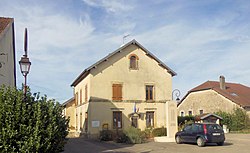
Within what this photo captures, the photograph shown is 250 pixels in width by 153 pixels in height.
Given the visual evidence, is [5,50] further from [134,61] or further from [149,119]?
[149,119]

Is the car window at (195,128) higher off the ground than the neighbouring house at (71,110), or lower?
lower

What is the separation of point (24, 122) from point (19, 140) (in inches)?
19.6

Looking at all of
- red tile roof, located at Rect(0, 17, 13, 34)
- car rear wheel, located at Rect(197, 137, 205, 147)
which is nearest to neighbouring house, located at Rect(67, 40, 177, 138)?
car rear wheel, located at Rect(197, 137, 205, 147)

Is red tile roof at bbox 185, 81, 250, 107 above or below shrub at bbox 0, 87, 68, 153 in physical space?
above

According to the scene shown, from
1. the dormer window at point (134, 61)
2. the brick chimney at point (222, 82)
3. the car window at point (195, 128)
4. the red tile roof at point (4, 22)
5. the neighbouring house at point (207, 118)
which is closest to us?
the red tile roof at point (4, 22)

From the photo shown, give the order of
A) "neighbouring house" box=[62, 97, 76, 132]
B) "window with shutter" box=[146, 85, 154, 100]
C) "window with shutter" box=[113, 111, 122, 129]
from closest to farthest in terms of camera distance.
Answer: "window with shutter" box=[113, 111, 122, 129] → "window with shutter" box=[146, 85, 154, 100] → "neighbouring house" box=[62, 97, 76, 132]

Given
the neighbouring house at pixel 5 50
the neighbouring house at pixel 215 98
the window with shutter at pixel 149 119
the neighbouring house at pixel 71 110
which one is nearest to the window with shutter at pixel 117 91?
the window with shutter at pixel 149 119

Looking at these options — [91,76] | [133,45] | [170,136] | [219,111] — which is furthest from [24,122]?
[219,111]

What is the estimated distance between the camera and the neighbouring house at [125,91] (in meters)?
30.9

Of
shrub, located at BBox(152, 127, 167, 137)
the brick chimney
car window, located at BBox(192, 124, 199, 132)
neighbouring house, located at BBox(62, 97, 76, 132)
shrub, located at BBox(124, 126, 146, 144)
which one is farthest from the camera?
the brick chimney

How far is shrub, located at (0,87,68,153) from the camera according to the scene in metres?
8.76

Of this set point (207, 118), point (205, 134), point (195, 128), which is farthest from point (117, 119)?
point (205, 134)

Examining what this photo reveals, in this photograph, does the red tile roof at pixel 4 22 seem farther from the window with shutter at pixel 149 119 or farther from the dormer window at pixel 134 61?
the window with shutter at pixel 149 119

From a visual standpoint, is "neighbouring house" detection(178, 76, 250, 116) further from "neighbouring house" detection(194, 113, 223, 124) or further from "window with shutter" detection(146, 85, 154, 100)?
"window with shutter" detection(146, 85, 154, 100)
